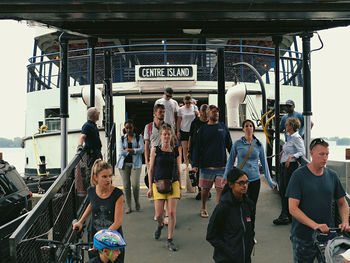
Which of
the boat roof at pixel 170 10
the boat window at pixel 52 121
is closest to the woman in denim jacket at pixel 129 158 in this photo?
the boat roof at pixel 170 10

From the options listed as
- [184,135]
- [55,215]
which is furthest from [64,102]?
[184,135]

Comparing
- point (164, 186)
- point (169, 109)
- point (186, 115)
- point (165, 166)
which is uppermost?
point (169, 109)

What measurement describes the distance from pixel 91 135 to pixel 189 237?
6.97ft

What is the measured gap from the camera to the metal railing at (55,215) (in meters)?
3.14

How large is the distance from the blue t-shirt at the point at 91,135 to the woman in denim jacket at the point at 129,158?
1.55 ft

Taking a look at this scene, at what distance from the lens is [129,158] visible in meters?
6.38

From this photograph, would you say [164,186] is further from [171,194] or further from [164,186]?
[171,194]

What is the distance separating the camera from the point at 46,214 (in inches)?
163

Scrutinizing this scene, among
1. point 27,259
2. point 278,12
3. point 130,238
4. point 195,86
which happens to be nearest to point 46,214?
point 27,259

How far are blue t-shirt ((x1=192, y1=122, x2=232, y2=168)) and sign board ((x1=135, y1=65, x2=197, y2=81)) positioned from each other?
7338 mm

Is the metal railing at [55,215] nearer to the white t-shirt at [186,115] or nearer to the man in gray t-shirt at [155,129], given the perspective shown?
the man in gray t-shirt at [155,129]

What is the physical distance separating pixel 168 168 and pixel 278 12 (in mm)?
2346

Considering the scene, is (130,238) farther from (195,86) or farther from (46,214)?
(195,86)

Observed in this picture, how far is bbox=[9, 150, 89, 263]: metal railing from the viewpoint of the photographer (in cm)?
314
